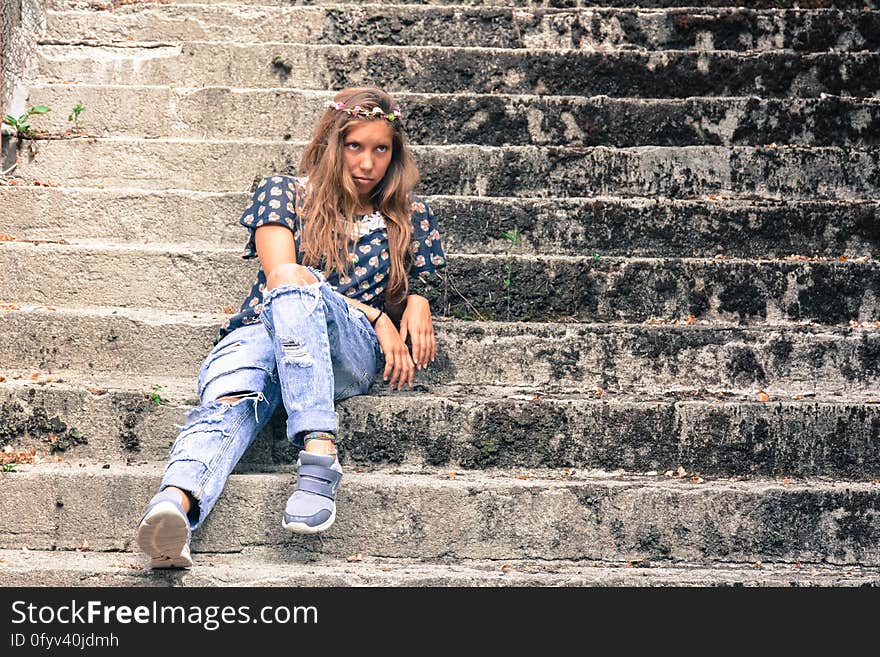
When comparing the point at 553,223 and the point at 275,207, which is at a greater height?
the point at 553,223

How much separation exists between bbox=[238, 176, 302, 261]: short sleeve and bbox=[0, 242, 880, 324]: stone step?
47 centimetres

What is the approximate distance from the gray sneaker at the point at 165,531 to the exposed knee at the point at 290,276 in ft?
2.20

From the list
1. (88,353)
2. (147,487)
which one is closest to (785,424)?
(147,487)

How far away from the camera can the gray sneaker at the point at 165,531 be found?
2.45 metres

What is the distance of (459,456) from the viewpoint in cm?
304

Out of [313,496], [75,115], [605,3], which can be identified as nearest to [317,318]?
[313,496]

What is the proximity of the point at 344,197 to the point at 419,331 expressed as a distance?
0.49m

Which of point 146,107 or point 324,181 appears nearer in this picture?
point 324,181

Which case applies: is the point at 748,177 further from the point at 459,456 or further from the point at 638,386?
the point at 459,456

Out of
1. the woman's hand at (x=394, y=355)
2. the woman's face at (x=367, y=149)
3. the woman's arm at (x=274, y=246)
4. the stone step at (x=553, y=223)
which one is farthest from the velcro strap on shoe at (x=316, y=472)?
the stone step at (x=553, y=223)

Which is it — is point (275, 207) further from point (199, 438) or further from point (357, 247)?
point (199, 438)

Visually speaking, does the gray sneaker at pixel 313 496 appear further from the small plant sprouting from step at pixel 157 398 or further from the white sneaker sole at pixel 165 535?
the small plant sprouting from step at pixel 157 398

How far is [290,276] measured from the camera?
9.50 ft

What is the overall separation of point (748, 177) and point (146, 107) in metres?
2.48
